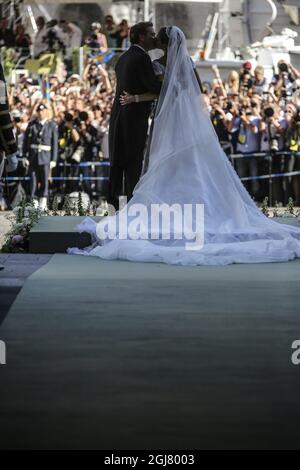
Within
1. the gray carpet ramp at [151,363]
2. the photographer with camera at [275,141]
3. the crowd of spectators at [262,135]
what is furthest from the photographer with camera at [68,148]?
the gray carpet ramp at [151,363]

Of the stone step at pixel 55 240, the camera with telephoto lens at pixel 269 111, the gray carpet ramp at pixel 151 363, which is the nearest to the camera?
the gray carpet ramp at pixel 151 363

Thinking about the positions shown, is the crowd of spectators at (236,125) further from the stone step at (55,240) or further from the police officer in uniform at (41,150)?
the stone step at (55,240)

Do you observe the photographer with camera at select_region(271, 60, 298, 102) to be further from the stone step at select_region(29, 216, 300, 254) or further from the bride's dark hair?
the stone step at select_region(29, 216, 300, 254)

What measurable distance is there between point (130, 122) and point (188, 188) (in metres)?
1.14

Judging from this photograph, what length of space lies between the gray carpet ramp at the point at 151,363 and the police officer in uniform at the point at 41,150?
1258cm

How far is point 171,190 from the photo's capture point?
12.8 metres

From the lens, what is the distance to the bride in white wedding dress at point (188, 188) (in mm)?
12062

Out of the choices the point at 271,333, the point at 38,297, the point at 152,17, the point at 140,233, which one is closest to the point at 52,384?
the point at 271,333

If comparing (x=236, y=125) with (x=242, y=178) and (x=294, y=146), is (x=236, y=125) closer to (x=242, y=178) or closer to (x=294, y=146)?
(x=242, y=178)

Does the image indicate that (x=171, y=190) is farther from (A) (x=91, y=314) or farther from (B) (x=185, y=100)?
(A) (x=91, y=314)

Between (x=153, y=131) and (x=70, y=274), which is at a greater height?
(x=153, y=131)

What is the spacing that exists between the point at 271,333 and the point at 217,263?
11.5ft

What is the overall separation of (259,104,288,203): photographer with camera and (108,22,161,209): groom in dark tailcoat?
8.98 meters

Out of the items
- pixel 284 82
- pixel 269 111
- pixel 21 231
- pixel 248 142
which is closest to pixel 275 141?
pixel 248 142
